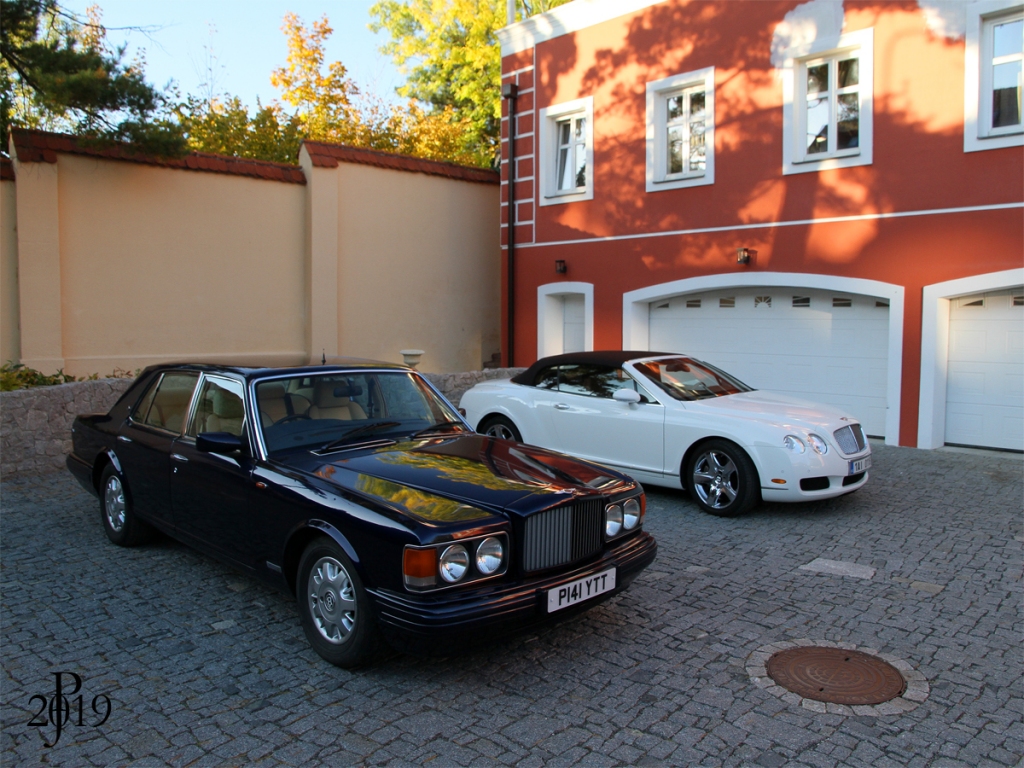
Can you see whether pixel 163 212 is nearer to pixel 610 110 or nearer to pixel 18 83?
pixel 18 83

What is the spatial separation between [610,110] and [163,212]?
7.55 m

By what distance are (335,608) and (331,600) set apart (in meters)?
0.05

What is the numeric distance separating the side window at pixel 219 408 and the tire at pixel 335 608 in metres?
1.15

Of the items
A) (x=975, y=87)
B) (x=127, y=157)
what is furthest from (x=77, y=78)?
(x=975, y=87)

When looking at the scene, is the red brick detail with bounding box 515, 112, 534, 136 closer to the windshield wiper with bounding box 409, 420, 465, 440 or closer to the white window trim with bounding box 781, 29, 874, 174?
the white window trim with bounding box 781, 29, 874, 174

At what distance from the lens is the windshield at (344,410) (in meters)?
4.96

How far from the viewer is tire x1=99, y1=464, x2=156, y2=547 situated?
20.1 ft

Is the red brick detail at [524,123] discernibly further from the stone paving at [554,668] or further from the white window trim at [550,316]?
the stone paving at [554,668]

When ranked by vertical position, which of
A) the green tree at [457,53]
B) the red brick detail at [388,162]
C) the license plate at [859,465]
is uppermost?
the green tree at [457,53]

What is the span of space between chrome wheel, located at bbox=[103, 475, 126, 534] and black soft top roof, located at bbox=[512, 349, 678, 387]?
A: 4414mm

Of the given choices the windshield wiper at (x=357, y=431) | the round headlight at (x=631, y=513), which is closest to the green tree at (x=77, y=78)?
the windshield wiper at (x=357, y=431)

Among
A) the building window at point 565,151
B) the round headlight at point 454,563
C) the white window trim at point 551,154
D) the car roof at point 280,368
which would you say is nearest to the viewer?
the round headlight at point 454,563

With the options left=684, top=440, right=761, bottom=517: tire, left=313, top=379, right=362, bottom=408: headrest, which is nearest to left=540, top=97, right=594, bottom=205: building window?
left=684, top=440, right=761, bottom=517: tire

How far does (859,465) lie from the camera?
24.1 ft
